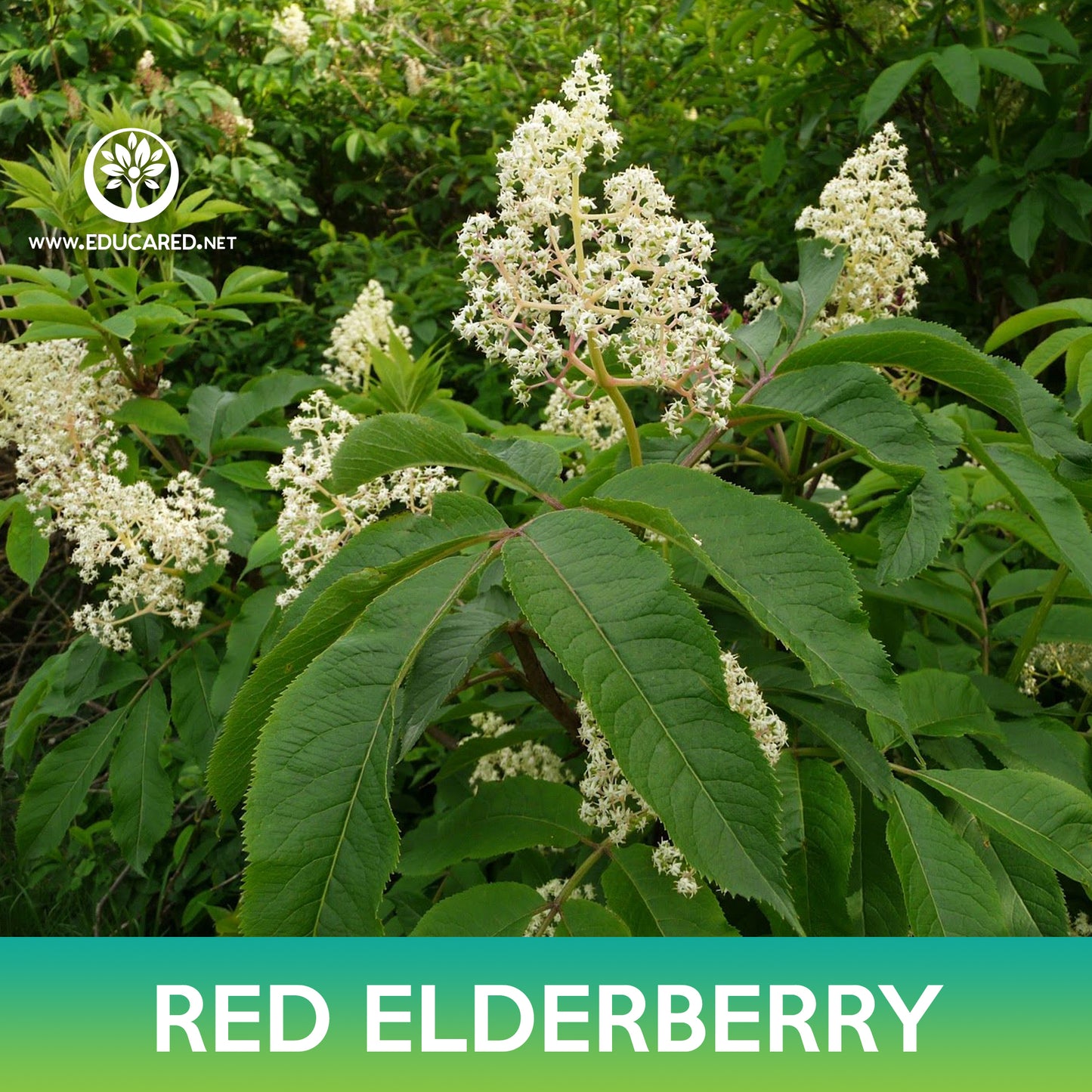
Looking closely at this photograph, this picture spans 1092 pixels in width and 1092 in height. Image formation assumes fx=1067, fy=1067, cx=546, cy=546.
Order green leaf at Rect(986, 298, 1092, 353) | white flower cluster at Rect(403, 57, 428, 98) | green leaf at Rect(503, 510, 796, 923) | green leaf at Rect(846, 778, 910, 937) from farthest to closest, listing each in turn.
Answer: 1. white flower cluster at Rect(403, 57, 428, 98)
2. green leaf at Rect(986, 298, 1092, 353)
3. green leaf at Rect(846, 778, 910, 937)
4. green leaf at Rect(503, 510, 796, 923)

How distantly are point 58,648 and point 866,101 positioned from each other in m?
3.13

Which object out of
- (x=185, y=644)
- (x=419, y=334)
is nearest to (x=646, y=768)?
(x=185, y=644)

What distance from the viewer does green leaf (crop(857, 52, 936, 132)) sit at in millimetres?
2438

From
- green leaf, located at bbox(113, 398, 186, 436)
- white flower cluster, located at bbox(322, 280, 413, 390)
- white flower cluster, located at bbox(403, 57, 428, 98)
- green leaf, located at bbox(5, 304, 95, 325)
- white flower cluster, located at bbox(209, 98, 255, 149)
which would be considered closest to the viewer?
green leaf, located at bbox(5, 304, 95, 325)

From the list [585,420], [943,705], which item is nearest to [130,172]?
[585,420]

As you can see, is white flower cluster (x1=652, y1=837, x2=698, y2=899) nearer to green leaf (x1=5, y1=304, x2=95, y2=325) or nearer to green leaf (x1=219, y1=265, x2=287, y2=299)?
green leaf (x1=5, y1=304, x2=95, y2=325)

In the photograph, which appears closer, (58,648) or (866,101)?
(866,101)

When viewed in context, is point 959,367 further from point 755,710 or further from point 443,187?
point 443,187

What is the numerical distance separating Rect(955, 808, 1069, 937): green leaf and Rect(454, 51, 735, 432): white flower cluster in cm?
56

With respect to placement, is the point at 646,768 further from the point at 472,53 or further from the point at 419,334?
the point at 472,53

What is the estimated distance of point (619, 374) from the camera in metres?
1.49

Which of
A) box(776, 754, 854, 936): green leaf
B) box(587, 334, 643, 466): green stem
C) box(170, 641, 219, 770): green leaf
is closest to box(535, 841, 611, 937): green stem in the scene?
box(776, 754, 854, 936): green leaf

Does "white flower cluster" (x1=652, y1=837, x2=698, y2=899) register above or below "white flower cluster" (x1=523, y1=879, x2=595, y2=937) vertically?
above

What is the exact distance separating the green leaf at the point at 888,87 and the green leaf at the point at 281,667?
1974 mm
